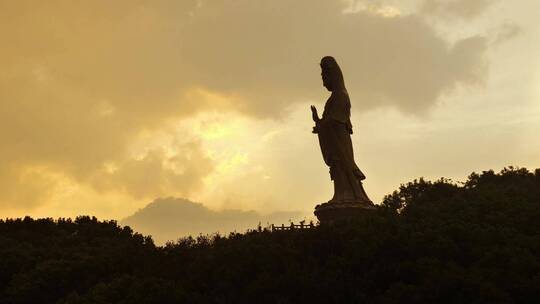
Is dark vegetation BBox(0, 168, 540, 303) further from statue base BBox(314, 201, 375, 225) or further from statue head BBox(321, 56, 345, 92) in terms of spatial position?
statue head BBox(321, 56, 345, 92)

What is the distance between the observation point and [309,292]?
2119 centimetres

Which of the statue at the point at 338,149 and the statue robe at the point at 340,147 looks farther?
the statue robe at the point at 340,147

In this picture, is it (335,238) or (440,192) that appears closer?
(335,238)

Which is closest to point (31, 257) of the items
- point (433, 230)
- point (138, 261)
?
point (138, 261)

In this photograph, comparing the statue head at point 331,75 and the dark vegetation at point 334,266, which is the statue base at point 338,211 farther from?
the statue head at point 331,75

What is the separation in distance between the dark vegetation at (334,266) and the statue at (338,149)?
38.2 inches

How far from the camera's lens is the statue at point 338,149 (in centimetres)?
2625

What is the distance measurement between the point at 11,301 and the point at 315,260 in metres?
12.2

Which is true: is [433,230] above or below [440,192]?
below

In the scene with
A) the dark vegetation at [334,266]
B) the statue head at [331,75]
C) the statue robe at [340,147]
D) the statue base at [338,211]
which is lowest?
the dark vegetation at [334,266]

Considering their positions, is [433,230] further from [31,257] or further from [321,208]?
[31,257]

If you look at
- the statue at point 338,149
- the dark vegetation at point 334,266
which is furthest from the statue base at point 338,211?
the dark vegetation at point 334,266

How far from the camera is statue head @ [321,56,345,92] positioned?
28391 mm

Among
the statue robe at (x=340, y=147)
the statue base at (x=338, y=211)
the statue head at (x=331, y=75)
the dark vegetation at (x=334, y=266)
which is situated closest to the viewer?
the dark vegetation at (x=334, y=266)
